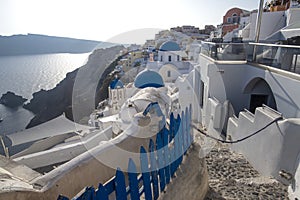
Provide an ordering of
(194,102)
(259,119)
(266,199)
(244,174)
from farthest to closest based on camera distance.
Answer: (194,102)
(259,119)
(244,174)
(266,199)

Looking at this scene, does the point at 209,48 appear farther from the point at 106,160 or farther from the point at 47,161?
the point at 47,161

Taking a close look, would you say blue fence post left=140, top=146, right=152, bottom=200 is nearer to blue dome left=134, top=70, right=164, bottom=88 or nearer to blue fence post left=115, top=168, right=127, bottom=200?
blue fence post left=115, top=168, right=127, bottom=200

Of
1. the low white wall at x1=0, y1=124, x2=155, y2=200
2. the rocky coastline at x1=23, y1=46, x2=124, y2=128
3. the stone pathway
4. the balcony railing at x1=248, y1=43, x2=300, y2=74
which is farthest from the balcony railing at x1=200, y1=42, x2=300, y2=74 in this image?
the rocky coastline at x1=23, y1=46, x2=124, y2=128

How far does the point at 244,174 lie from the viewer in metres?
4.07

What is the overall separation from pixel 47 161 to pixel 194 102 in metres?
7.95

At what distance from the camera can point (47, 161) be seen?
7082 mm

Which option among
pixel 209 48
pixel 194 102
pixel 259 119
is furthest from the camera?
pixel 194 102

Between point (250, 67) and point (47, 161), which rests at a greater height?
point (250, 67)

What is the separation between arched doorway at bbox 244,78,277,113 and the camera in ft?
23.5

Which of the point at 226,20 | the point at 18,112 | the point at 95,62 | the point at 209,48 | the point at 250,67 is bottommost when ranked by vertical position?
the point at 18,112

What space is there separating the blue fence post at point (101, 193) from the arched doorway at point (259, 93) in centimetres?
683

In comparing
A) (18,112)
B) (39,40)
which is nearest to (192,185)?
(18,112)

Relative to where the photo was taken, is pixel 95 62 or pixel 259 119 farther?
pixel 95 62

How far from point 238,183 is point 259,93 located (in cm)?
488
